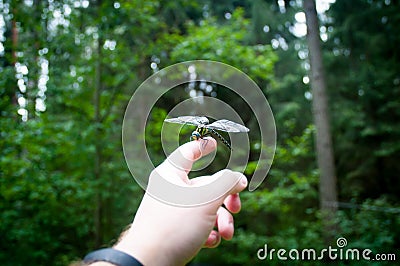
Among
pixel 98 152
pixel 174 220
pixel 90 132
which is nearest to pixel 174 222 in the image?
pixel 174 220

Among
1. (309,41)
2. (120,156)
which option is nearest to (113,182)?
(120,156)

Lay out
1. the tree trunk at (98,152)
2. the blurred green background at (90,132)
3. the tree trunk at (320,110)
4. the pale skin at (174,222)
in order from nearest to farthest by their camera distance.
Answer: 1. the pale skin at (174,222)
2. the blurred green background at (90,132)
3. the tree trunk at (98,152)
4. the tree trunk at (320,110)

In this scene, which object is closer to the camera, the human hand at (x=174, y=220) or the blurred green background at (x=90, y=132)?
the human hand at (x=174, y=220)

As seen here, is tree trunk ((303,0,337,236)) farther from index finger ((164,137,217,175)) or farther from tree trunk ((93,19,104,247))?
index finger ((164,137,217,175))

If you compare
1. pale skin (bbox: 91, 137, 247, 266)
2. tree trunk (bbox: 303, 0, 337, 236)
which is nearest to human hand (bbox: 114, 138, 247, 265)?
pale skin (bbox: 91, 137, 247, 266)

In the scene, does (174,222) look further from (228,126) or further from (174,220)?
(228,126)

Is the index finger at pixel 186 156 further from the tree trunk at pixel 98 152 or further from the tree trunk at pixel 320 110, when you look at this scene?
the tree trunk at pixel 320 110

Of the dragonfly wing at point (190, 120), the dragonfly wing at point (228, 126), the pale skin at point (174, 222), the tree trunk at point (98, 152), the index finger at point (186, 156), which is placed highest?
the tree trunk at point (98, 152)

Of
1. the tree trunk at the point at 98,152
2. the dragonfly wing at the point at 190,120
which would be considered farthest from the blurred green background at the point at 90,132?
the dragonfly wing at the point at 190,120
